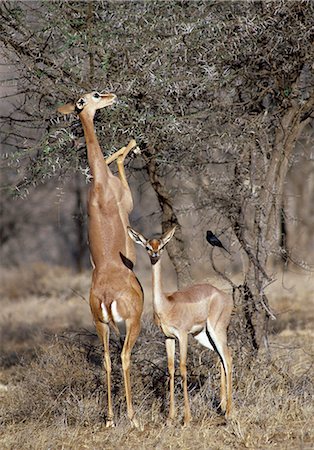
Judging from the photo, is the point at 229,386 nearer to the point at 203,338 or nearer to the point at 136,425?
the point at 203,338

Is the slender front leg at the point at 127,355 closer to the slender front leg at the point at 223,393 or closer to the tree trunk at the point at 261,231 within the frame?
the slender front leg at the point at 223,393

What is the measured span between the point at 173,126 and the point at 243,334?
2.47 meters

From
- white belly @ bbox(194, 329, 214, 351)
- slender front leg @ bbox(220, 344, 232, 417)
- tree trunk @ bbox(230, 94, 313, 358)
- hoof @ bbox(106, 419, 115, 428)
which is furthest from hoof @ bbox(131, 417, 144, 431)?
tree trunk @ bbox(230, 94, 313, 358)

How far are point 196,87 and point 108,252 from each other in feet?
7.04

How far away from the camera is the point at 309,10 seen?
32.0 feet

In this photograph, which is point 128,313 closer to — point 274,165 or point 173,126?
point 173,126

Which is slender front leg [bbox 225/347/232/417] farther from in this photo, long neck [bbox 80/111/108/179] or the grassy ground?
long neck [bbox 80/111/108/179]

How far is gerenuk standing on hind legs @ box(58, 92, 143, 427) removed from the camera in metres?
7.95

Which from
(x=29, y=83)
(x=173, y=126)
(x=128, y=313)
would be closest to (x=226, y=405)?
(x=128, y=313)

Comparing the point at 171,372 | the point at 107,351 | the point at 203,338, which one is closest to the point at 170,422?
the point at 171,372

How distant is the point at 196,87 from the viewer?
933 cm

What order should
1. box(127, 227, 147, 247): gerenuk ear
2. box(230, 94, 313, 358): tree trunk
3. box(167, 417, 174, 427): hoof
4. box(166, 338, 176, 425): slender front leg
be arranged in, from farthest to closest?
box(230, 94, 313, 358): tree trunk → box(166, 338, 176, 425): slender front leg → box(167, 417, 174, 427): hoof → box(127, 227, 147, 247): gerenuk ear

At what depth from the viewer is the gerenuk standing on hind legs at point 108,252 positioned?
795cm

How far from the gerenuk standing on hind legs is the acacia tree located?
80cm
